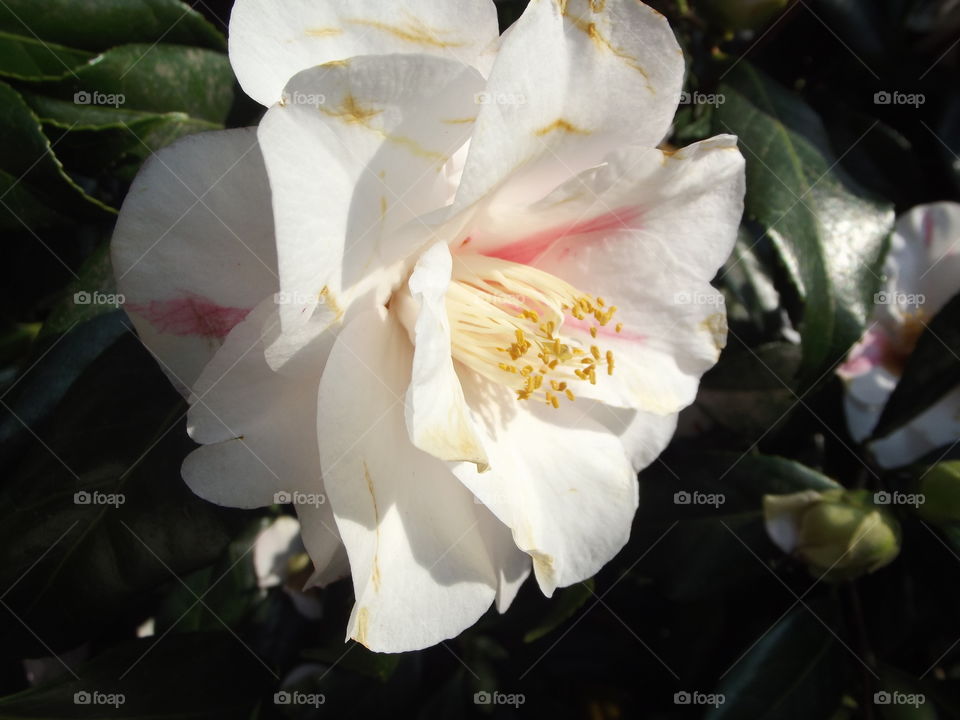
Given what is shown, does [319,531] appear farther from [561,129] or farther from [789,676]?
[789,676]

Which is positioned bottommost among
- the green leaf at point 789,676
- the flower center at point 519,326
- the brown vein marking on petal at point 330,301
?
the green leaf at point 789,676

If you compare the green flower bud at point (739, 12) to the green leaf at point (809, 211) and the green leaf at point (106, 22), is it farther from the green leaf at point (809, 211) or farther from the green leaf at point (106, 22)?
the green leaf at point (106, 22)

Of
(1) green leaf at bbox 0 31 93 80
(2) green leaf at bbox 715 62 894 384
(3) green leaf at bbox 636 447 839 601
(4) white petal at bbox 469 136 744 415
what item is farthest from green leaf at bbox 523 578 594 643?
(1) green leaf at bbox 0 31 93 80

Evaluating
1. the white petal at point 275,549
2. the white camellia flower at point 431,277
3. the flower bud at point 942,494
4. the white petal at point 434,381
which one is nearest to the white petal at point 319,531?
the white camellia flower at point 431,277

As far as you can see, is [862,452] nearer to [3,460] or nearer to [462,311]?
[462,311]

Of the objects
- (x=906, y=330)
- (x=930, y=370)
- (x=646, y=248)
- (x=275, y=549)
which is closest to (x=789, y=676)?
(x=930, y=370)

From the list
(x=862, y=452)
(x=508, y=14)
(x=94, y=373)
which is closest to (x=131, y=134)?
(x=94, y=373)
